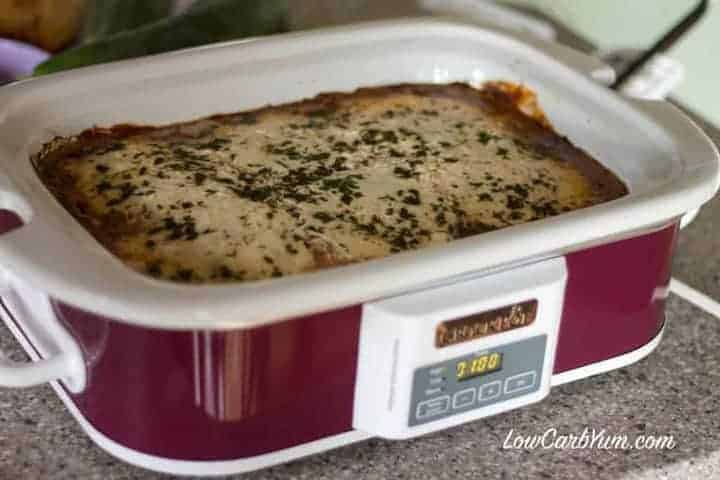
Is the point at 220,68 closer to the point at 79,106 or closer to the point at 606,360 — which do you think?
the point at 79,106

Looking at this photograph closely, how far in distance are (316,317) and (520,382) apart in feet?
0.59

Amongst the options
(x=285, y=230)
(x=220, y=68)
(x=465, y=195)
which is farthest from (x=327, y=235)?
(x=220, y=68)

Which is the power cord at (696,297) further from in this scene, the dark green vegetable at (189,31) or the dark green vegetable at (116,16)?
the dark green vegetable at (116,16)

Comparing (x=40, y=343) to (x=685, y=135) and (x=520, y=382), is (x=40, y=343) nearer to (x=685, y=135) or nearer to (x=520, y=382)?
(x=520, y=382)

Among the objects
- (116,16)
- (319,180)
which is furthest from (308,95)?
(116,16)

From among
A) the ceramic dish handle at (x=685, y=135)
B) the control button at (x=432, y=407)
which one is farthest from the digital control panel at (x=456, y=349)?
the ceramic dish handle at (x=685, y=135)

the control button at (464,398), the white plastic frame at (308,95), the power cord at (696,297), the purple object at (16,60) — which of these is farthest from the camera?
the purple object at (16,60)

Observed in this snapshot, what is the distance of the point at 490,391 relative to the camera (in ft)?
2.68

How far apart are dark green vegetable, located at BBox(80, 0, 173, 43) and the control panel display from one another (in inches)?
24.3

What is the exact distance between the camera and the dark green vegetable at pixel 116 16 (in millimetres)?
1230

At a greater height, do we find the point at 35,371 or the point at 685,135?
the point at 685,135

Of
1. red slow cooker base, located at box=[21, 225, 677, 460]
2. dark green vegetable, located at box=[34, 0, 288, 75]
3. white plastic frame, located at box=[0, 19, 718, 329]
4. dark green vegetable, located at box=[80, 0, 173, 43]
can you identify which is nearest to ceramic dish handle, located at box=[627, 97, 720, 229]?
white plastic frame, located at box=[0, 19, 718, 329]

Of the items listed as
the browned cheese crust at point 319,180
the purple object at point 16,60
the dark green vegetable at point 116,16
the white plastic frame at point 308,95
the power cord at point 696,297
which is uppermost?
the white plastic frame at point 308,95

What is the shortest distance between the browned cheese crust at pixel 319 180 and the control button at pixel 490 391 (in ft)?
0.36
